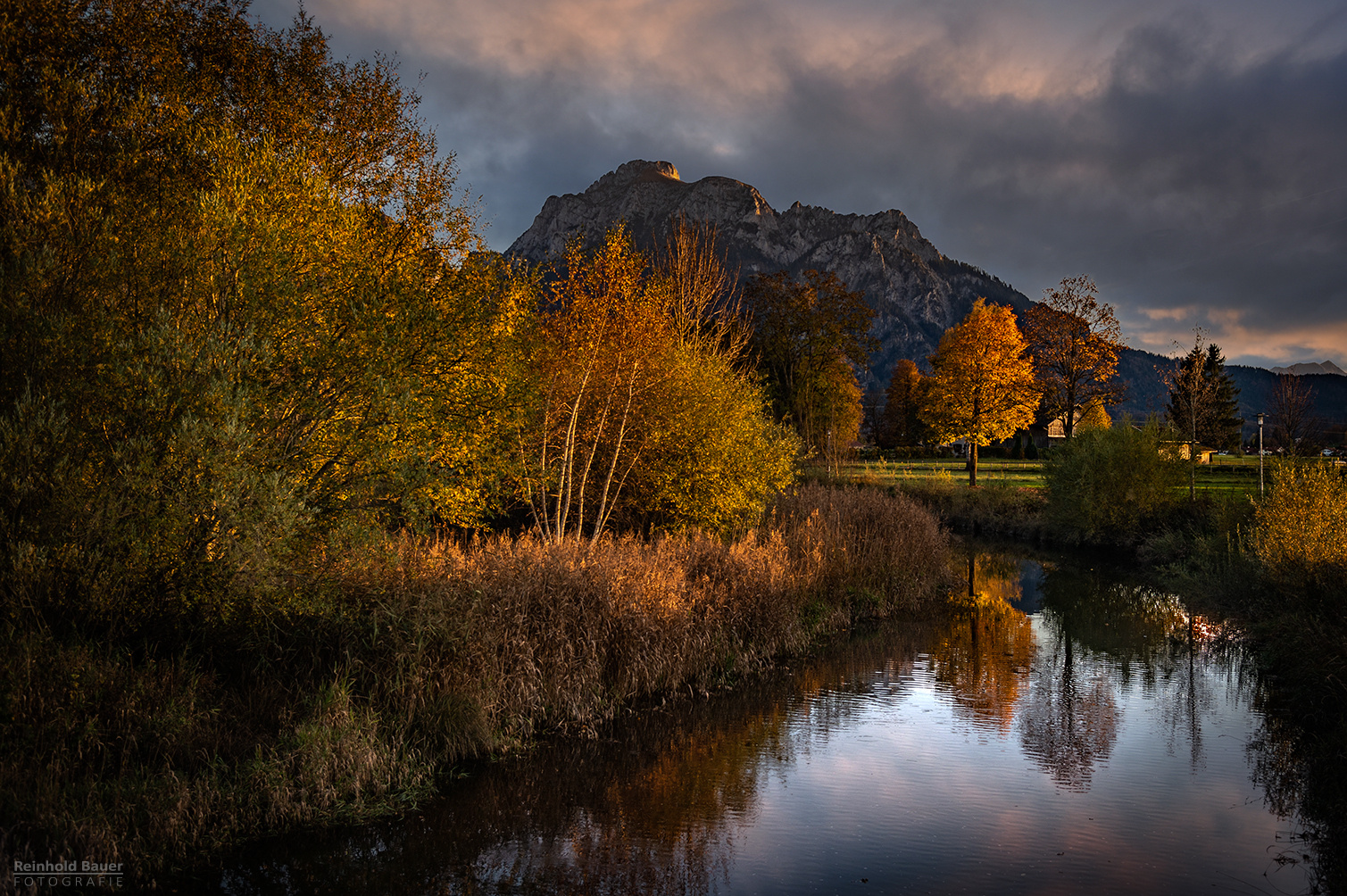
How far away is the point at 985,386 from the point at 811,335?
10.3m

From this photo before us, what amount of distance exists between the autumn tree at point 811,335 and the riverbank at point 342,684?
106 ft

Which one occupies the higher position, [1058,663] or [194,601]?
[194,601]

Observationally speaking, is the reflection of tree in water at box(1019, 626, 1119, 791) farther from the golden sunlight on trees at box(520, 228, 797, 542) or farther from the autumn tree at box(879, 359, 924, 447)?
the autumn tree at box(879, 359, 924, 447)

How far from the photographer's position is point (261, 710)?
9.45 metres

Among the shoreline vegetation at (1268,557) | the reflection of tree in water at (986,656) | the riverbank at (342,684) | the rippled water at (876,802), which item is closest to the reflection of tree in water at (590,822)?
the rippled water at (876,802)

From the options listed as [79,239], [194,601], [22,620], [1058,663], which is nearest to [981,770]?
[1058,663]

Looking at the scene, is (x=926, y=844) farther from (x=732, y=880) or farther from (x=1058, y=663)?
(x=1058, y=663)

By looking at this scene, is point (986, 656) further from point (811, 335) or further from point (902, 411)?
point (902, 411)

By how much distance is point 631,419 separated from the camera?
20.2 meters

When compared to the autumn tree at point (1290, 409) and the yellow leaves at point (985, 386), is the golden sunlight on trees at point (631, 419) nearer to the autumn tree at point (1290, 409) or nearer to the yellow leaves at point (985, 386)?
the yellow leaves at point (985, 386)

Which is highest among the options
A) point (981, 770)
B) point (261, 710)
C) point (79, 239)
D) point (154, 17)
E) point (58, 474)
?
point (154, 17)

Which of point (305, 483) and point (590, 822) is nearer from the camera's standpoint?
point (590, 822)

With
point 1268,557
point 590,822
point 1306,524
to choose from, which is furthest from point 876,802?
point 1306,524

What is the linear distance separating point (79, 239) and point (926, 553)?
73.7 ft
